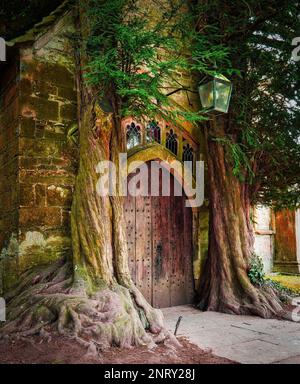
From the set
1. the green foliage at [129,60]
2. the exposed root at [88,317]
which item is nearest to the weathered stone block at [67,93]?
the green foliage at [129,60]

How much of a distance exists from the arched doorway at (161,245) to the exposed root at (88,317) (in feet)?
6.72

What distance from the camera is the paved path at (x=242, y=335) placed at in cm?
414

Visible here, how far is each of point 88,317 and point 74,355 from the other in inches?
23.1

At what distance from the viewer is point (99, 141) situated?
16.8ft

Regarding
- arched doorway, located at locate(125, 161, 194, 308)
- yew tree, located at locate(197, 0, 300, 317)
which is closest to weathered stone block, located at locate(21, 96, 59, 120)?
arched doorway, located at locate(125, 161, 194, 308)

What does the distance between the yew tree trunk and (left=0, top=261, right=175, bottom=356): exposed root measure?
2.34 m

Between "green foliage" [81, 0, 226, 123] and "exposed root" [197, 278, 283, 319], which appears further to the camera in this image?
"exposed root" [197, 278, 283, 319]

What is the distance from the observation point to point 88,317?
13.5 ft

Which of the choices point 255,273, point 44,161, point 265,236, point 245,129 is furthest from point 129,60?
point 265,236

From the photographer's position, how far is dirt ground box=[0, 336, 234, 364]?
138 inches

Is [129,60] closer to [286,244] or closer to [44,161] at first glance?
[44,161]

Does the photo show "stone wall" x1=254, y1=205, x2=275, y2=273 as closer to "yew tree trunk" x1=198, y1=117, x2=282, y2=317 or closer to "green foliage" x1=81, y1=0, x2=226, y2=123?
"yew tree trunk" x1=198, y1=117, x2=282, y2=317
